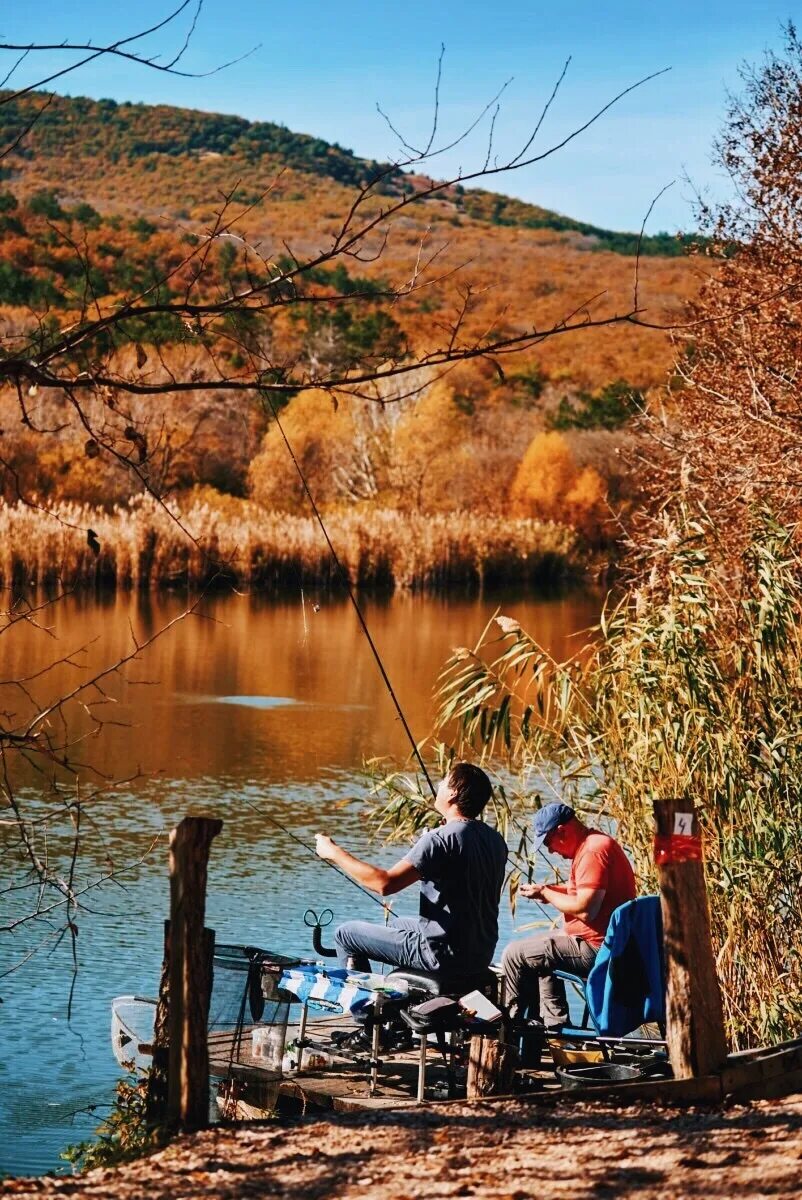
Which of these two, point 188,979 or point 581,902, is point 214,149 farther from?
point 188,979

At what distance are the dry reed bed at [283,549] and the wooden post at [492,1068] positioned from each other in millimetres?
20575

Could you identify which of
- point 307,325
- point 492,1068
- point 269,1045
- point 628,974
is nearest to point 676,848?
point 628,974

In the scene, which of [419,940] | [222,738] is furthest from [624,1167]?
[222,738]

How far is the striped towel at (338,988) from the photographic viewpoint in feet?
18.9

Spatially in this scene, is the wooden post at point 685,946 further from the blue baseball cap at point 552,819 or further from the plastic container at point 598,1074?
the blue baseball cap at point 552,819

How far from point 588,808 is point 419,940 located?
9.89ft

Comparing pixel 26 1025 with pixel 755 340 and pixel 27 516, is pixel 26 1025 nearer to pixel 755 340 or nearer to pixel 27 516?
pixel 755 340

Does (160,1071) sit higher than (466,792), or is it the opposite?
(466,792)

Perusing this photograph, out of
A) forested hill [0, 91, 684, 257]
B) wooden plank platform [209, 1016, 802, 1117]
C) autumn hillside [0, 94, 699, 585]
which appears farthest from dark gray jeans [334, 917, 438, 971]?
forested hill [0, 91, 684, 257]

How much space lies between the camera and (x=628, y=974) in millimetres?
5883

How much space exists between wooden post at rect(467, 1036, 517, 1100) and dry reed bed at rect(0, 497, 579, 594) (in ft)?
67.5

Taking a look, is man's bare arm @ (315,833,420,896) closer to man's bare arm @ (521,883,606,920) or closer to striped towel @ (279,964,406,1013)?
striped towel @ (279,964,406,1013)

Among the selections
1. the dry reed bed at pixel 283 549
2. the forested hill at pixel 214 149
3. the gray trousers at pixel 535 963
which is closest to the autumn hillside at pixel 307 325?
the forested hill at pixel 214 149

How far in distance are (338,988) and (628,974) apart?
97 cm
